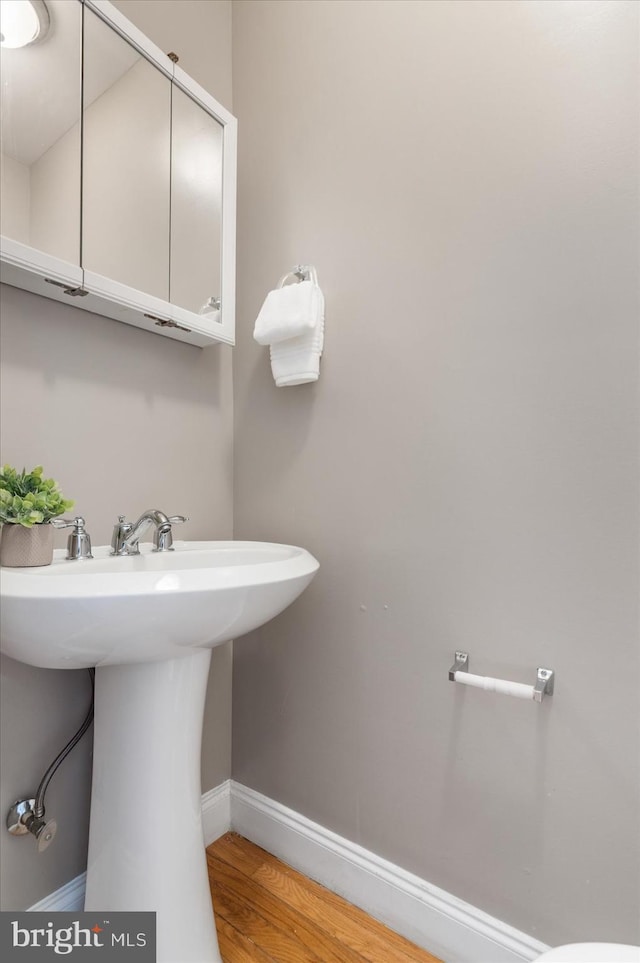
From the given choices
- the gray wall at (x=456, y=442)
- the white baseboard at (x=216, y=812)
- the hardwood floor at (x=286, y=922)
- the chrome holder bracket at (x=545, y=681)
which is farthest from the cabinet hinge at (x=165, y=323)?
the hardwood floor at (x=286, y=922)

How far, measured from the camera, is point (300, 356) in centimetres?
130

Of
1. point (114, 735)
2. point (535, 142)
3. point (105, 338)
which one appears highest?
point (535, 142)

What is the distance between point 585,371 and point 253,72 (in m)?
1.29

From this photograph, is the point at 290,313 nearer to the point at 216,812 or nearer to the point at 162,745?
the point at 162,745

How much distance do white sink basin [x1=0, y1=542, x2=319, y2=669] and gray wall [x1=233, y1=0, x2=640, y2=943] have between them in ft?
1.36

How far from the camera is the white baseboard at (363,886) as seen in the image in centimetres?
104

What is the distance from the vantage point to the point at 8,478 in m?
0.92

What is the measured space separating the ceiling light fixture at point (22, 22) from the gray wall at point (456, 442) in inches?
23.5

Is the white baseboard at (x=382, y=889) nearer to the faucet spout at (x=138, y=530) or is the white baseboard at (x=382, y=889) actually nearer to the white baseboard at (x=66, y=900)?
the white baseboard at (x=66, y=900)

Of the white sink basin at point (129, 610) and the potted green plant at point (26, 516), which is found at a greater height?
the potted green plant at point (26, 516)

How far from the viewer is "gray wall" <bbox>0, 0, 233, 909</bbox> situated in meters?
1.04

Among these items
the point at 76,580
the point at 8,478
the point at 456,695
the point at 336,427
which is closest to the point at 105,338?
the point at 8,478

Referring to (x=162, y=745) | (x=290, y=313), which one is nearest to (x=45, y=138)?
(x=290, y=313)

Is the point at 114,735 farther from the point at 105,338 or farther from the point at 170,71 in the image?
the point at 170,71
